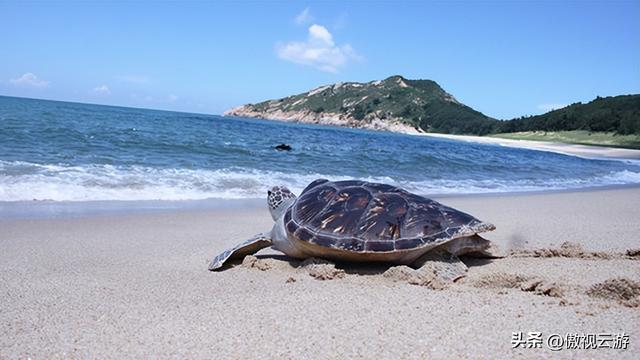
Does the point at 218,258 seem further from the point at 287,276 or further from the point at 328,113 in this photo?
the point at 328,113

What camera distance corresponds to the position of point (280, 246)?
5.14 meters

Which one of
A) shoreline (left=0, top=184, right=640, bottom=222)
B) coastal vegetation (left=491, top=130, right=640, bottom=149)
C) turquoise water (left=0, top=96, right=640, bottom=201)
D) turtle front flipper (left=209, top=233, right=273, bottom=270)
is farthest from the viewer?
coastal vegetation (left=491, top=130, right=640, bottom=149)

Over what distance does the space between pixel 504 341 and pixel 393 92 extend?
165691mm

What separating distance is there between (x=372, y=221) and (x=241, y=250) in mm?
1351

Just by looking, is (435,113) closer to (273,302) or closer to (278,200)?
(278,200)

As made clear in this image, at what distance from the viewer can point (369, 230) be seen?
4.57 metres

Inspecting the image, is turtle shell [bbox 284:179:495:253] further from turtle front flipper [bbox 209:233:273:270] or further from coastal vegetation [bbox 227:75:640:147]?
coastal vegetation [bbox 227:75:640:147]

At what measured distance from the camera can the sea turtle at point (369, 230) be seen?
451 centimetres

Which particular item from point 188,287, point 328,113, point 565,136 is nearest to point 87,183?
point 188,287

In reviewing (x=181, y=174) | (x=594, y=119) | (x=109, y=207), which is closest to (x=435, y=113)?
(x=594, y=119)

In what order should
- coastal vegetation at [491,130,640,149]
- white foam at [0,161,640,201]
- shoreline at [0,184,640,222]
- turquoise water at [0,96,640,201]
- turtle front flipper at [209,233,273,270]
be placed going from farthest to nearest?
coastal vegetation at [491,130,640,149] → turquoise water at [0,96,640,201] → white foam at [0,161,640,201] → shoreline at [0,184,640,222] → turtle front flipper at [209,233,273,270]

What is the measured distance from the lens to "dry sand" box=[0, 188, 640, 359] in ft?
9.21

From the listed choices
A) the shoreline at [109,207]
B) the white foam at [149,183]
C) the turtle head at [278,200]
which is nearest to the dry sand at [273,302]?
the turtle head at [278,200]

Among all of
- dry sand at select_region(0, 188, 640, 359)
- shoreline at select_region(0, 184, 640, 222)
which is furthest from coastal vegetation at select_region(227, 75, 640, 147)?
dry sand at select_region(0, 188, 640, 359)
